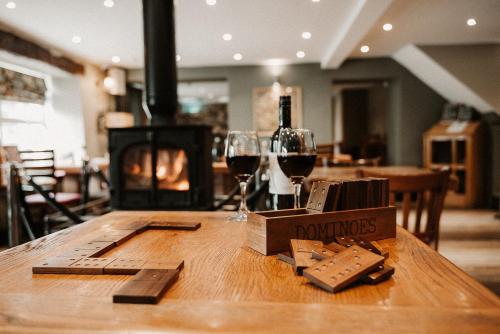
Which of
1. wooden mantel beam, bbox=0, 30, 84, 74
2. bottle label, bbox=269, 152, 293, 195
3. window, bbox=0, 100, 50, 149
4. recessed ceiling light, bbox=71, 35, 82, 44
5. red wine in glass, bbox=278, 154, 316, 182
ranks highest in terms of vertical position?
recessed ceiling light, bbox=71, 35, 82, 44

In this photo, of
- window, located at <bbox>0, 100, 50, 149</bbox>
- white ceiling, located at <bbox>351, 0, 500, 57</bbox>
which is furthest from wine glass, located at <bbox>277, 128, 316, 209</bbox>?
window, located at <bbox>0, 100, 50, 149</bbox>

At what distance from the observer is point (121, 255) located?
0.69 metres

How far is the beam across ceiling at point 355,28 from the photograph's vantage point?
4.00 m

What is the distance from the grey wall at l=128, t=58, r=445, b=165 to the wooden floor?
1.88m

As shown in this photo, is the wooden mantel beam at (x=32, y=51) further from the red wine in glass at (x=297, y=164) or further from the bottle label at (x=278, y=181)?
the red wine in glass at (x=297, y=164)

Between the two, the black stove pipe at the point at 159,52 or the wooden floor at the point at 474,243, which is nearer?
the wooden floor at the point at 474,243

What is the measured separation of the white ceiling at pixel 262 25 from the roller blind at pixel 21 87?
2.00 ft

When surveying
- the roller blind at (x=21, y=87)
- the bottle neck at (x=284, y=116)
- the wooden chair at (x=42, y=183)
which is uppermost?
the roller blind at (x=21, y=87)

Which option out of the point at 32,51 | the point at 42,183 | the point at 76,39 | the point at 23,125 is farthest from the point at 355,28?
the point at 23,125

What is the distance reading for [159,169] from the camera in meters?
3.59

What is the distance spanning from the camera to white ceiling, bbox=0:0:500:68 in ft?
14.1

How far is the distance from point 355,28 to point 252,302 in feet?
15.8

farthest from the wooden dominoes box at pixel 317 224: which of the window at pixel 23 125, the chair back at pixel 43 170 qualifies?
the window at pixel 23 125

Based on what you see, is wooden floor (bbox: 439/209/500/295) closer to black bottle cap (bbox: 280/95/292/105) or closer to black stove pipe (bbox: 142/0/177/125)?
black bottle cap (bbox: 280/95/292/105)
